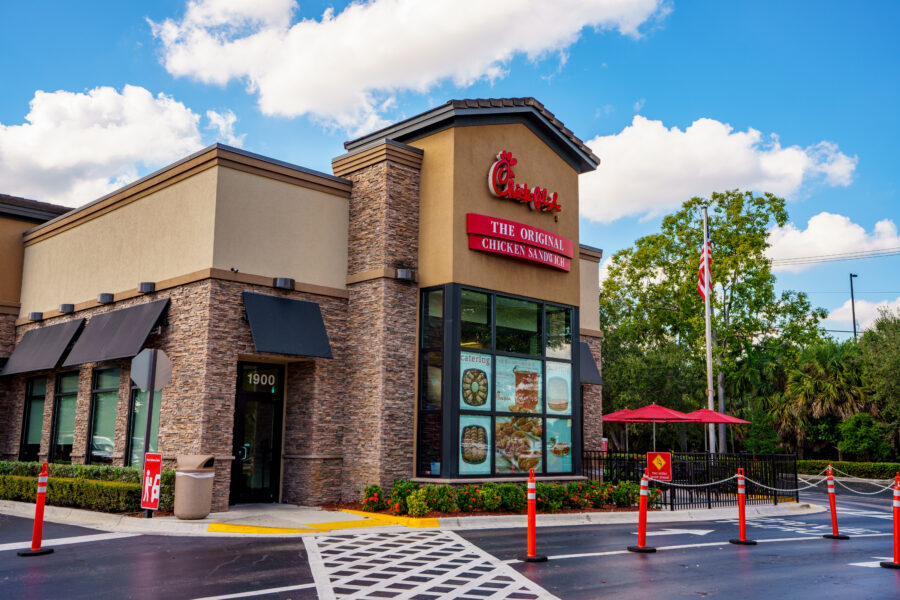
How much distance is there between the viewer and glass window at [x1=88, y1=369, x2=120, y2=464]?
18.3m

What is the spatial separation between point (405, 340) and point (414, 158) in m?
4.45

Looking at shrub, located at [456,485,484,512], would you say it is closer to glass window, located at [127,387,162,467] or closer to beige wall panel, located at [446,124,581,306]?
beige wall panel, located at [446,124,581,306]

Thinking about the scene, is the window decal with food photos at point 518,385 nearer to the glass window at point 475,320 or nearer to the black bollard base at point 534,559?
the glass window at point 475,320

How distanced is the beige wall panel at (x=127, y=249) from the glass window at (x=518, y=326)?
267 inches

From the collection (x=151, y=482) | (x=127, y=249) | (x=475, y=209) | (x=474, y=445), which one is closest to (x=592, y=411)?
(x=474, y=445)

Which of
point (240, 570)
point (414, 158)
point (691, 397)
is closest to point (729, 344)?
point (691, 397)

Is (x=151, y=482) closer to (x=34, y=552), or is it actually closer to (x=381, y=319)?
(x=34, y=552)

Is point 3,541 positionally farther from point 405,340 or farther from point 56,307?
point 56,307

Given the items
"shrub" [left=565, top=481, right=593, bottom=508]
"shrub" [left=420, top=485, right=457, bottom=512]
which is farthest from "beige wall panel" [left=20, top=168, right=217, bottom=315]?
"shrub" [left=565, top=481, right=593, bottom=508]

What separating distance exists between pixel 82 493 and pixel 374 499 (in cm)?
583

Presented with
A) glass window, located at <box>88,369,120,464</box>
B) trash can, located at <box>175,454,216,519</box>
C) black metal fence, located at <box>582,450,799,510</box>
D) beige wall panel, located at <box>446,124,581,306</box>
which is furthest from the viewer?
black metal fence, located at <box>582,450,799,510</box>

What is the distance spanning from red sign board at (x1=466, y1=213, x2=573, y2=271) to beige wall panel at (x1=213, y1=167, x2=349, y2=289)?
334cm

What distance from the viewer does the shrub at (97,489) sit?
47.2 ft

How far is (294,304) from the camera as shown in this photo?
17.2m
